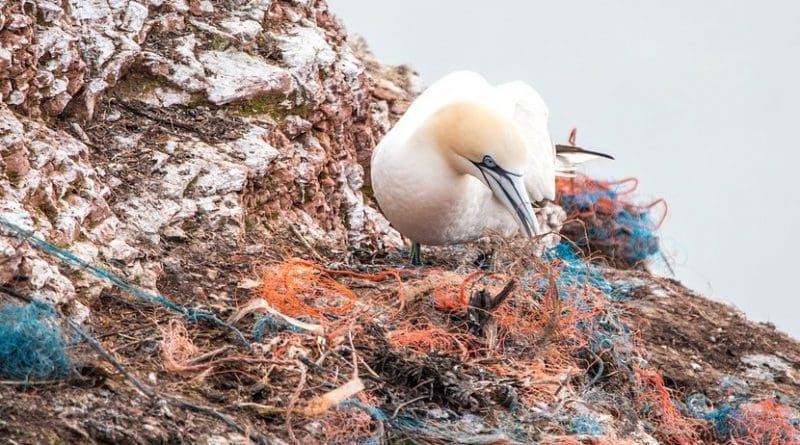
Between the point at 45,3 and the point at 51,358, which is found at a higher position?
the point at 45,3

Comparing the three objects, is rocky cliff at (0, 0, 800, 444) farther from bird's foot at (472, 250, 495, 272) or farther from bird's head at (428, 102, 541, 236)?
bird's head at (428, 102, 541, 236)

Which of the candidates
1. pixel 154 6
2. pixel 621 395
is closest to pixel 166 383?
pixel 621 395

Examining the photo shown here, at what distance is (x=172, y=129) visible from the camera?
8.16 m

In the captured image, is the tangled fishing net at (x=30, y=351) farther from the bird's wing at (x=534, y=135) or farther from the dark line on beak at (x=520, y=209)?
the bird's wing at (x=534, y=135)

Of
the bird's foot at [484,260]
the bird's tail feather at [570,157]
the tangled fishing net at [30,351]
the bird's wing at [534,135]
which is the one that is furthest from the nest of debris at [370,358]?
the bird's tail feather at [570,157]

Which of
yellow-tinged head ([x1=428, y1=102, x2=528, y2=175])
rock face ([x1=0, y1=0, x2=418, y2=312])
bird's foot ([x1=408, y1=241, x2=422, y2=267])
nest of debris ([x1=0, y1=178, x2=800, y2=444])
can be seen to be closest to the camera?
nest of debris ([x1=0, y1=178, x2=800, y2=444])

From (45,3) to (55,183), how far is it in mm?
1413

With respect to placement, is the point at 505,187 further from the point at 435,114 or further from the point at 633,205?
the point at 633,205

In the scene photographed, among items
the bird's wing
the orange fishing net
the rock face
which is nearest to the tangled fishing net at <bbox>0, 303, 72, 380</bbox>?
the rock face

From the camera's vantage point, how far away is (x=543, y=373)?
6.57 metres

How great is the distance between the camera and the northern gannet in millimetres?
7598

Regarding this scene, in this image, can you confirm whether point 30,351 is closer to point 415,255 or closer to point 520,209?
point 520,209

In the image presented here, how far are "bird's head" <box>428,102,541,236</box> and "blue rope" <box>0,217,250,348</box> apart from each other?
6.75 ft

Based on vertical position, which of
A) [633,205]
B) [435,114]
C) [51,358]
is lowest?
[633,205]
